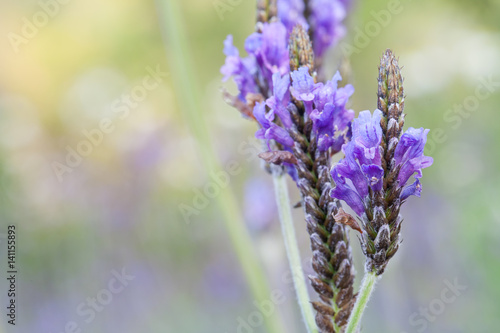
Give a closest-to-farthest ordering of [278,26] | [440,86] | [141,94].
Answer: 1. [278,26]
2. [440,86]
3. [141,94]

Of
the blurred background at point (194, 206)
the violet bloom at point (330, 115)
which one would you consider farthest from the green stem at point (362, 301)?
the blurred background at point (194, 206)

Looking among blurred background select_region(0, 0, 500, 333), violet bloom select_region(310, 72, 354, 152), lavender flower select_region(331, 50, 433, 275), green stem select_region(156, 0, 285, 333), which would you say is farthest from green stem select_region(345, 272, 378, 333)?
blurred background select_region(0, 0, 500, 333)

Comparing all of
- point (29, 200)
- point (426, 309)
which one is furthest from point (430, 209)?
point (29, 200)

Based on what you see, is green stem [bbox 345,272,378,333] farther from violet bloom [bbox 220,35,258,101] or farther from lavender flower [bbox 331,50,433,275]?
violet bloom [bbox 220,35,258,101]

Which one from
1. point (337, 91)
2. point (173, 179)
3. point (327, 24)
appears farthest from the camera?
point (173, 179)

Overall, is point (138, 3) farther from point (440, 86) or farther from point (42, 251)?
point (440, 86)

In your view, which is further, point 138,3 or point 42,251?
point 138,3

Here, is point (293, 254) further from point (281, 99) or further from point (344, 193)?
point (281, 99)
